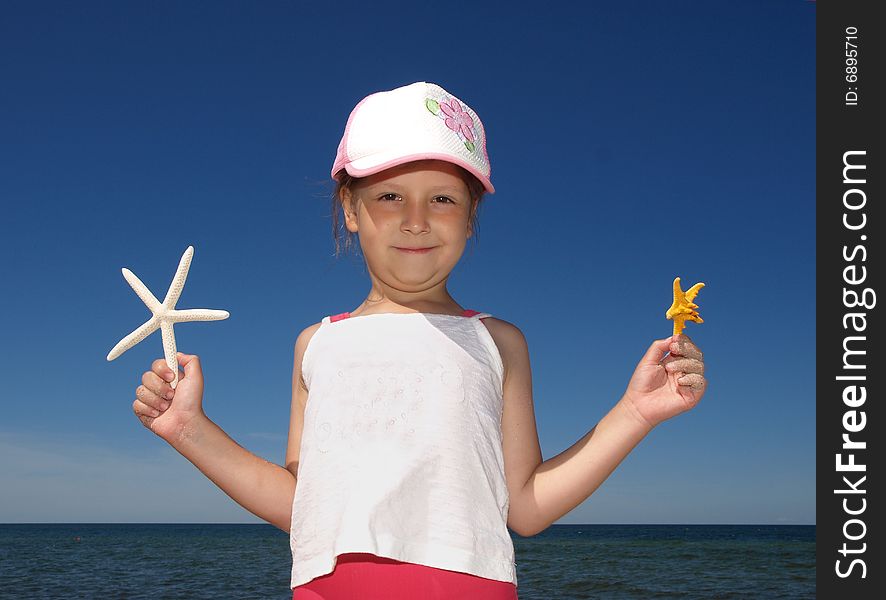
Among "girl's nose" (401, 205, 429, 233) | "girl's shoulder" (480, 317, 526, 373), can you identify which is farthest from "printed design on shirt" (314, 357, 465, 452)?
"girl's nose" (401, 205, 429, 233)

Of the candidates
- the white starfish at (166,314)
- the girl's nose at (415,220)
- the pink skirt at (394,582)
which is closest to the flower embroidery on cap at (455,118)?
the girl's nose at (415,220)

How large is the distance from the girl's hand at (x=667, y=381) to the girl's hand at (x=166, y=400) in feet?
3.25

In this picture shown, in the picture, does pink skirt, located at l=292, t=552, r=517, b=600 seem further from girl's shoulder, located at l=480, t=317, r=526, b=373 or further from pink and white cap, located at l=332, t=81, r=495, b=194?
pink and white cap, located at l=332, t=81, r=495, b=194

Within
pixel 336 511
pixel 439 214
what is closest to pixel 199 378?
pixel 336 511

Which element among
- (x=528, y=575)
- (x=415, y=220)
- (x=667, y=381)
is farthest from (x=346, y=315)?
(x=528, y=575)

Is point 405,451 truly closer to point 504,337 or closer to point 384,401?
point 384,401

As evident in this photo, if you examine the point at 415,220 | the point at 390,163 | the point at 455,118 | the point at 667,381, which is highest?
the point at 455,118

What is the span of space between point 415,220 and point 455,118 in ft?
0.84

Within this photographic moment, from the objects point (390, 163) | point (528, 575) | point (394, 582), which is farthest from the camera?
point (528, 575)

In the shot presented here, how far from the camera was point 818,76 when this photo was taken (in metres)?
3.85

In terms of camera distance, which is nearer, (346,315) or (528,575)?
(346,315)

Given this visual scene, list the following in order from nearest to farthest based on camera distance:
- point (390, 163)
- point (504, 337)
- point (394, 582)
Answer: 1. point (394, 582)
2. point (390, 163)
3. point (504, 337)

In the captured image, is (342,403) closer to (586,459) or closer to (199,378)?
(199,378)

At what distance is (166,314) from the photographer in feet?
6.98
